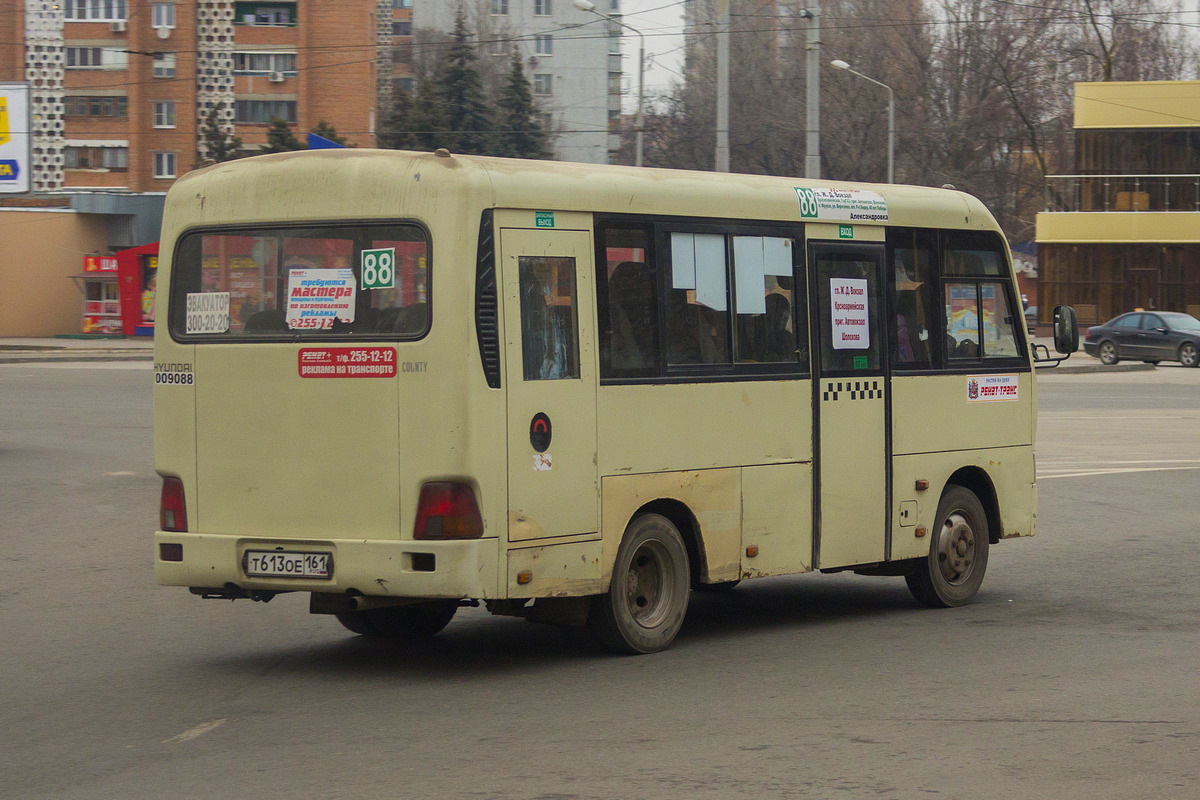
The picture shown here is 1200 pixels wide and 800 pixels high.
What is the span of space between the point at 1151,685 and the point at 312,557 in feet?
12.8

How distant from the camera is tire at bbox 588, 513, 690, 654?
320 inches

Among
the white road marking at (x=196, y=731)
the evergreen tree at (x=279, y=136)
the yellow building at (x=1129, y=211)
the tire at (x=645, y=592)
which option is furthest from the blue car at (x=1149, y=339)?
the white road marking at (x=196, y=731)

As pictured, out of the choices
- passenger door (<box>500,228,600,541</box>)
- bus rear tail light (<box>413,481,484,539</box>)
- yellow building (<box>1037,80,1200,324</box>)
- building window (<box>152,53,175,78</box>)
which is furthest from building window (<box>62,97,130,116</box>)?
bus rear tail light (<box>413,481,484,539</box>)

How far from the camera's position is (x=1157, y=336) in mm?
42531

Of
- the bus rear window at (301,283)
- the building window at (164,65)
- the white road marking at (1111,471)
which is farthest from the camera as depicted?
the building window at (164,65)

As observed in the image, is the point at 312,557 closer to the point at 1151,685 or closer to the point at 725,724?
the point at 725,724

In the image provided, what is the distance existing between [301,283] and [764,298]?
265 centimetres

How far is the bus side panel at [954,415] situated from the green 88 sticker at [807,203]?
120cm

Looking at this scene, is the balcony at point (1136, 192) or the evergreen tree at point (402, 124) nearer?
the balcony at point (1136, 192)

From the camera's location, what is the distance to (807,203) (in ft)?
30.6

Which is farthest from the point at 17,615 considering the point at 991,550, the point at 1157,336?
the point at 1157,336

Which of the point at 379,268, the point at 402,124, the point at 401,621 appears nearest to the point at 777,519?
the point at 401,621

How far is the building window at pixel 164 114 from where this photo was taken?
237ft

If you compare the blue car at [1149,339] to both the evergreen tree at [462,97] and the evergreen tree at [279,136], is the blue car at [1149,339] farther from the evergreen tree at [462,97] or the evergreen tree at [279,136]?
the evergreen tree at [279,136]
